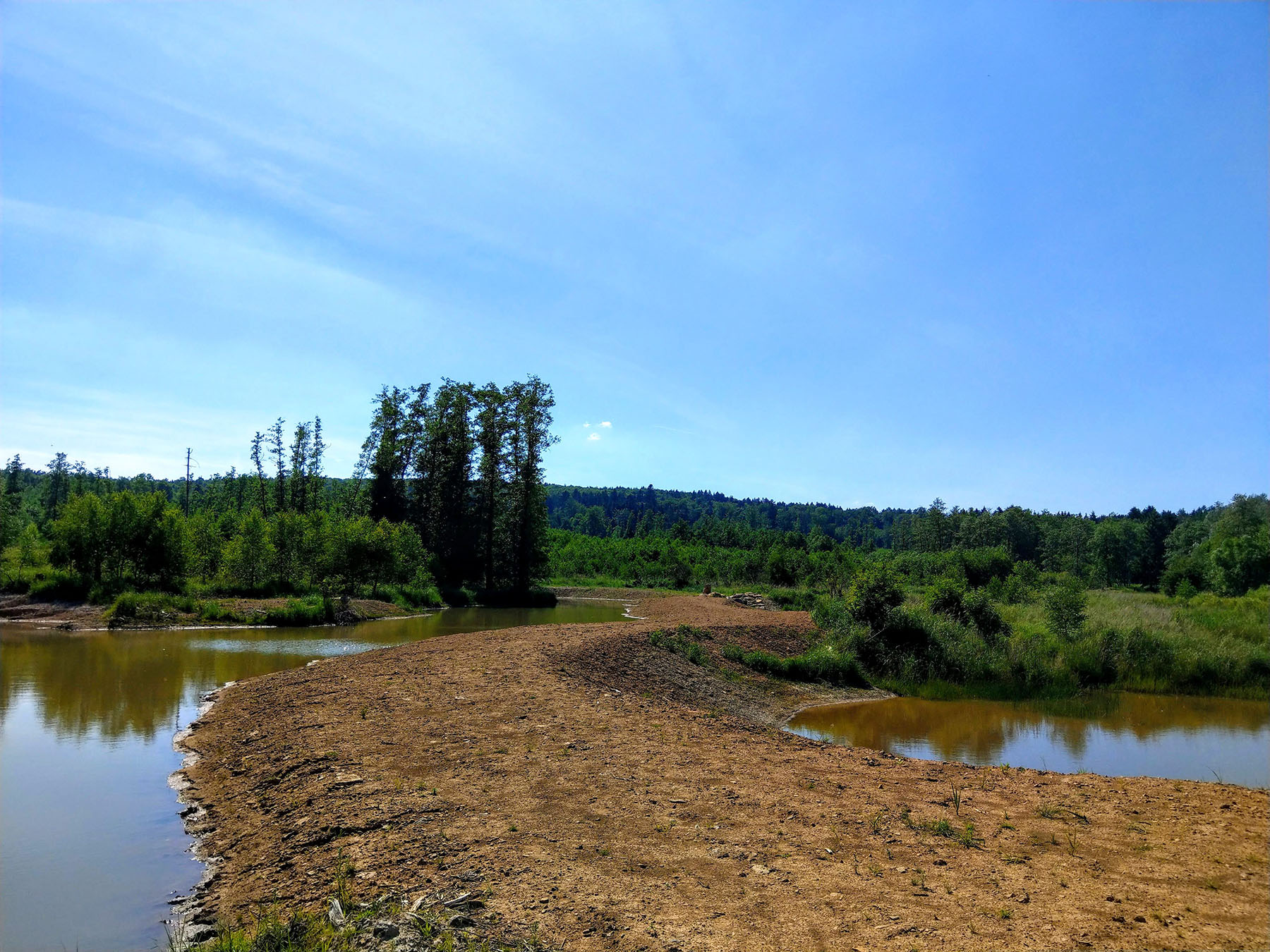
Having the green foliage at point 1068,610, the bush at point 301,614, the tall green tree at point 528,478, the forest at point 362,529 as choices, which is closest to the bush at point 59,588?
the forest at point 362,529

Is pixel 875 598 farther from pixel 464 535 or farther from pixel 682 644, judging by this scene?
pixel 464 535

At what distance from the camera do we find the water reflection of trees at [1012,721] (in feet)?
45.9

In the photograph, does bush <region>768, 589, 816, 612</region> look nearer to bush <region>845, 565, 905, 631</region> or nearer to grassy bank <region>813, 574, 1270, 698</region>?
grassy bank <region>813, 574, 1270, 698</region>

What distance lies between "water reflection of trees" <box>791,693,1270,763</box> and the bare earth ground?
3.59 meters

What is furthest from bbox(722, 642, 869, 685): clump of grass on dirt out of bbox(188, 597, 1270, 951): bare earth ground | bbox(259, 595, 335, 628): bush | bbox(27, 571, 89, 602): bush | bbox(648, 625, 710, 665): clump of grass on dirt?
bbox(27, 571, 89, 602): bush

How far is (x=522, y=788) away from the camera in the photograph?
7.98m

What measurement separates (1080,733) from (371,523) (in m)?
37.2

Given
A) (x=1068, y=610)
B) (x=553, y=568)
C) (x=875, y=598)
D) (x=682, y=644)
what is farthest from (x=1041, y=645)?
(x=553, y=568)

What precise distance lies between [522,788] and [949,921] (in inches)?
183

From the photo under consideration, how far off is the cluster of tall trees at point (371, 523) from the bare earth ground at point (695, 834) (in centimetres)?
2794

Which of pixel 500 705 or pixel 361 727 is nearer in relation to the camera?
pixel 361 727

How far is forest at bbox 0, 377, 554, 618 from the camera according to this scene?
34156 millimetres

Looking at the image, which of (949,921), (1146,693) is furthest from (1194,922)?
(1146,693)

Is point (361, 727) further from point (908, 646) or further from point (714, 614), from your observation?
point (714, 614)
